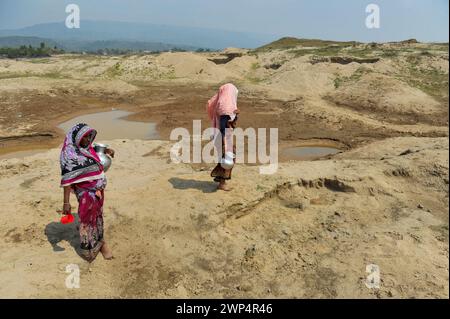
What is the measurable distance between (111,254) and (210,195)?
1774mm

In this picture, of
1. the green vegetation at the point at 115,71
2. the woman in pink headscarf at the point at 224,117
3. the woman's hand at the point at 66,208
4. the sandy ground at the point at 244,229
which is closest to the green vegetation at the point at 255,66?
the green vegetation at the point at 115,71

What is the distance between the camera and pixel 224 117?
231 inches

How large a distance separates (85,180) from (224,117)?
7.66 feet

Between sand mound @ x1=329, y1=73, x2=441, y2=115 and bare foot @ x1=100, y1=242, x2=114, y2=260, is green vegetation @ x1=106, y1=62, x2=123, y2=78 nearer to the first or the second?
sand mound @ x1=329, y1=73, x2=441, y2=115

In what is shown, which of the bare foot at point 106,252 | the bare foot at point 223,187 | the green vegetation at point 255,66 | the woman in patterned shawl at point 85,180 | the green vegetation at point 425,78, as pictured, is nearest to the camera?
the woman in patterned shawl at point 85,180

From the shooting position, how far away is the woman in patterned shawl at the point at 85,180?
4285mm

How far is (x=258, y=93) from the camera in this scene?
20.2 metres

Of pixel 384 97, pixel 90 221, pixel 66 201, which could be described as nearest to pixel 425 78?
pixel 384 97

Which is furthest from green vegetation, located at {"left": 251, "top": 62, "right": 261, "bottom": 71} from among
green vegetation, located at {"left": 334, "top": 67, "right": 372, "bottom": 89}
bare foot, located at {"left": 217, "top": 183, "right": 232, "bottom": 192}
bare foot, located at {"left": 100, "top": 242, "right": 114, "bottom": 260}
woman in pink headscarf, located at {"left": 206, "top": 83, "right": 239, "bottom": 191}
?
bare foot, located at {"left": 100, "top": 242, "right": 114, "bottom": 260}

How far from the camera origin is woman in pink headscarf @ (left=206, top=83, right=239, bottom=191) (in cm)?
584

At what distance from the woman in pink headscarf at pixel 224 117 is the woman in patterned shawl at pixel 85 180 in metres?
2.06

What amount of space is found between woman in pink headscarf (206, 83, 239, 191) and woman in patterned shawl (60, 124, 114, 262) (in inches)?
81.1

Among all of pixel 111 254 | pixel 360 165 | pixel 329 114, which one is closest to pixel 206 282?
pixel 111 254

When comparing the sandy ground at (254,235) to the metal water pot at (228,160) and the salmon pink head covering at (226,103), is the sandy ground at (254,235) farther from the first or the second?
the salmon pink head covering at (226,103)
